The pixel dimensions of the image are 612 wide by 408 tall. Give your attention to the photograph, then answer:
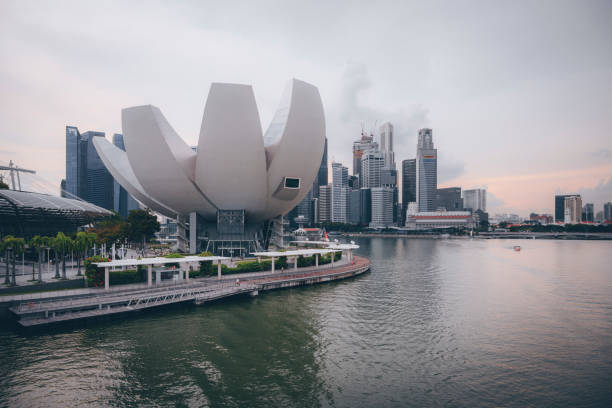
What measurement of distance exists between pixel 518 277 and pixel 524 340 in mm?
24460

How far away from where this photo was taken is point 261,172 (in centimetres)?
3850

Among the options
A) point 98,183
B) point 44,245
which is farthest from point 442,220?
point 98,183

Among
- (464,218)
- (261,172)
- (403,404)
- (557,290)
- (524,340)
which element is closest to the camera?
(403,404)

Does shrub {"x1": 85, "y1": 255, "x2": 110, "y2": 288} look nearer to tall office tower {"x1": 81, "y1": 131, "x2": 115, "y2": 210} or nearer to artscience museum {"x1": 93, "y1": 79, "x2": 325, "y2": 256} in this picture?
artscience museum {"x1": 93, "y1": 79, "x2": 325, "y2": 256}

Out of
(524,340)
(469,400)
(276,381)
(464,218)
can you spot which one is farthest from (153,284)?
(464,218)

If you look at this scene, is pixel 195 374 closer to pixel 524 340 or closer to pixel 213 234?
pixel 524 340

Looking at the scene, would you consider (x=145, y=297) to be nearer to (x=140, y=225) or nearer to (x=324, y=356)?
(x=324, y=356)

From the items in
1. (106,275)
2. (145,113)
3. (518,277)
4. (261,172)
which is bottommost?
(518,277)

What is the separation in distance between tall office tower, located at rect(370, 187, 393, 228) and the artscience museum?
15410 centimetres

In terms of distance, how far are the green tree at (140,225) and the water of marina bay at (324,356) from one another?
26.2 m

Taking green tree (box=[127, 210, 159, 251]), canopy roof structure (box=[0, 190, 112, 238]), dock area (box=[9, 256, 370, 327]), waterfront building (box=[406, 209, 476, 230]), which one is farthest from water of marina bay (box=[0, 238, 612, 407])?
waterfront building (box=[406, 209, 476, 230])

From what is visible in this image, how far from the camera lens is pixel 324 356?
16.1m

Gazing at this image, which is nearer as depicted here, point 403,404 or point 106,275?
point 403,404

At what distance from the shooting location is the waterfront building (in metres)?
168
